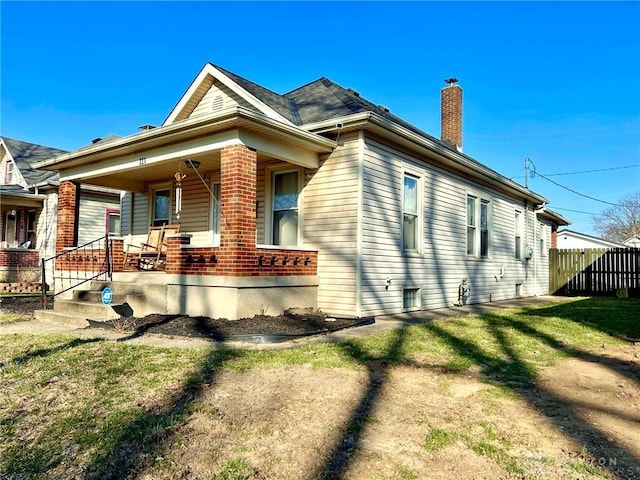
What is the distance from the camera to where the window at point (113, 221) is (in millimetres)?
18141

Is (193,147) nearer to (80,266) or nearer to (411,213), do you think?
(80,266)

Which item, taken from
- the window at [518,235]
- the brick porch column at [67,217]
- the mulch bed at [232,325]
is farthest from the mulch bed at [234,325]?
the window at [518,235]

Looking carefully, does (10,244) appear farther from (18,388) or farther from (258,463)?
(258,463)

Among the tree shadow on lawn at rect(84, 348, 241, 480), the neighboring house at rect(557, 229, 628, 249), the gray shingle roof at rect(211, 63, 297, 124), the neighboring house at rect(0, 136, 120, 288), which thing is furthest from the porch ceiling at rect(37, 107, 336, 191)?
the neighboring house at rect(557, 229, 628, 249)

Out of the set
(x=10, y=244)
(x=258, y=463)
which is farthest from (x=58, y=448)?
(x=10, y=244)

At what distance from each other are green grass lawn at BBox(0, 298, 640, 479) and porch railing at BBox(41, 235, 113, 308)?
2.81 m

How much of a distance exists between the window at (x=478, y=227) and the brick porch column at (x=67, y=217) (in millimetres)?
9890

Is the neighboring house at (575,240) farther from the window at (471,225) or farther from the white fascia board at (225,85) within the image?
the white fascia board at (225,85)

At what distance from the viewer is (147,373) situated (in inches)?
182

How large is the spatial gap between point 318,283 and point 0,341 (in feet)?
16.4

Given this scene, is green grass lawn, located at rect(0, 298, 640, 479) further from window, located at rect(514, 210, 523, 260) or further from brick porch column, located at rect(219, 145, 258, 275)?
window, located at rect(514, 210, 523, 260)

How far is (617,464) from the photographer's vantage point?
9.04ft

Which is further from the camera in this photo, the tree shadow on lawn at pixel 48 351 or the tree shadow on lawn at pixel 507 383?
the tree shadow on lawn at pixel 48 351

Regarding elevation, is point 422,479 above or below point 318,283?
below
